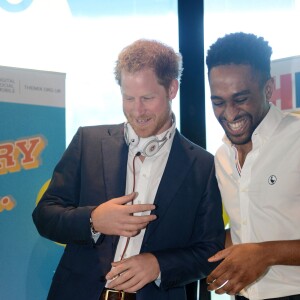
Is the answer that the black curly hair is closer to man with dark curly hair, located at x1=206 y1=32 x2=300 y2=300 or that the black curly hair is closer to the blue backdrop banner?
man with dark curly hair, located at x1=206 y1=32 x2=300 y2=300

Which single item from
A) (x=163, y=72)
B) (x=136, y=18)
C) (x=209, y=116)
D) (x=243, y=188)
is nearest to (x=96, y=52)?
(x=136, y=18)

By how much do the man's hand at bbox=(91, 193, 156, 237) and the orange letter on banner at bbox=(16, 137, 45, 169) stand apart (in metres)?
1.38

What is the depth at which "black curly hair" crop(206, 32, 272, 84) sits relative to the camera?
2.04m

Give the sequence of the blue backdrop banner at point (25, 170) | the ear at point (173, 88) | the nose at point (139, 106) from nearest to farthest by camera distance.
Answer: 1. the nose at point (139, 106)
2. the ear at point (173, 88)
3. the blue backdrop banner at point (25, 170)

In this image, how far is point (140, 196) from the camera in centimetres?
211

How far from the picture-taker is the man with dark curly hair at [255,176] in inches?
70.8

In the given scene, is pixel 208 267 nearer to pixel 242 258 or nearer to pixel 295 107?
pixel 242 258

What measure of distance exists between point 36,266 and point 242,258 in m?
1.71

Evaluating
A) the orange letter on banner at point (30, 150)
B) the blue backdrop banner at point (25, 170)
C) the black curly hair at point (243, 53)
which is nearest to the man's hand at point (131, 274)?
the black curly hair at point (243, 53)

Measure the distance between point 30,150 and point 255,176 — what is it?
1.64 m

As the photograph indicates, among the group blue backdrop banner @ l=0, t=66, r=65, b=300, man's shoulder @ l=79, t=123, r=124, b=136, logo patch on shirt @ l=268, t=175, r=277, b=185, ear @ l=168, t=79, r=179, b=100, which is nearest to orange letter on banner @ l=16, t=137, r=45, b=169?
blue backdrop banner @ l=0, t=66, r=65, b=300

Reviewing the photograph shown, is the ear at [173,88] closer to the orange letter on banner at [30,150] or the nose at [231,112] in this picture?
the nose at [231,112]

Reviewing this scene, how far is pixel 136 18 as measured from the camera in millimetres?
4230

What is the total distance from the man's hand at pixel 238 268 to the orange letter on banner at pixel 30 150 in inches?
66.4
